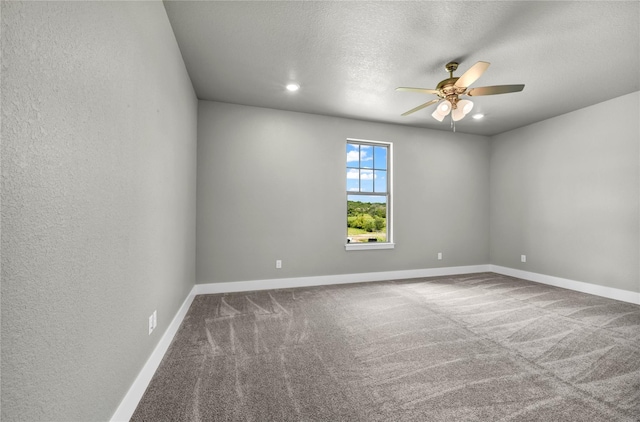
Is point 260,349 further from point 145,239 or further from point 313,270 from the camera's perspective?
point 313,270

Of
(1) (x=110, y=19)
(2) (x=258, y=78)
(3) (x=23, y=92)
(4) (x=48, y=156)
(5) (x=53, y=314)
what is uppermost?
(2) (x=258, y=78)

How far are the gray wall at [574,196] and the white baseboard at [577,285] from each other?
0.07 meters

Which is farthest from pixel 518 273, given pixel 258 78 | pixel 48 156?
pixel 48 156

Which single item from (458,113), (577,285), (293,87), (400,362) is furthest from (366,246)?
(577,285)

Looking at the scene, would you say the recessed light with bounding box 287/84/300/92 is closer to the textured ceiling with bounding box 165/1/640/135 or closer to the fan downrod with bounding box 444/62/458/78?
the textured ceiling with bounding box 165/1/640/135

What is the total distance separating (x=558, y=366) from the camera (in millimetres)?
1957

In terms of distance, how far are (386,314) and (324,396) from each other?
153 cm

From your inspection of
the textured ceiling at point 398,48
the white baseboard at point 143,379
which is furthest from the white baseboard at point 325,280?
the textured ceiling at point 398,48

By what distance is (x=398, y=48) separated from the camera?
2539mm

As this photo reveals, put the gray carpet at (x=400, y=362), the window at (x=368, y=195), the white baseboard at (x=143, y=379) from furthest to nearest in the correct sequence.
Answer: the window at (x=368, y=195) < the gray carpet at (x=400, y=362) < the white baseboard at (x=143, y=379)

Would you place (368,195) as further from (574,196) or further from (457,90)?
(574,196)

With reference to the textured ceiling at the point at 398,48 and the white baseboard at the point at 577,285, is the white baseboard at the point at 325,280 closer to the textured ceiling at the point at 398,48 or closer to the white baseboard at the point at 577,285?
the white baseboard at the point at 577,285

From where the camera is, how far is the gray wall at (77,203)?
2.34 ft

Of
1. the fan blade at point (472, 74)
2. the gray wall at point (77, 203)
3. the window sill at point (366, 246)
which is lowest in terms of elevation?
the window sill at point (366, 246)
